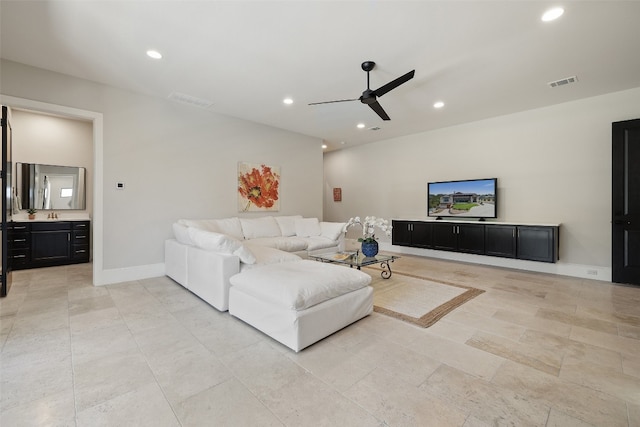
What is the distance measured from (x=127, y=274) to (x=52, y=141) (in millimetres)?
3403

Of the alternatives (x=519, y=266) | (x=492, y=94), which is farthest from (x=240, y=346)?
(x=519, y=266)

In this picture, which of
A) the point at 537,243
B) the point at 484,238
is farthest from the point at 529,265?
the point at 484,238

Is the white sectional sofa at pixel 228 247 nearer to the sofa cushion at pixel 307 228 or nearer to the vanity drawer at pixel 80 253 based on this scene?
the sofa cushion at pixel 307 228

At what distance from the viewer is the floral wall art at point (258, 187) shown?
215 inches

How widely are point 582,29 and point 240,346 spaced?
14.2 feet

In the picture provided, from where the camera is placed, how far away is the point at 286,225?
5738 mm

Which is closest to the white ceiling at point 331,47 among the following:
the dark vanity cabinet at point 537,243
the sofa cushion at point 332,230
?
the dark vanity cabinet at point 537,243

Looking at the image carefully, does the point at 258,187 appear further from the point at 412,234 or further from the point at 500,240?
the point at 500,240

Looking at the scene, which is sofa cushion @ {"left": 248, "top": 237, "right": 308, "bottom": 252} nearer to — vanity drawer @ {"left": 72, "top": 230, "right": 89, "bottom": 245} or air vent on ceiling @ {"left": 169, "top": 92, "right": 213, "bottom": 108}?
air vent on ceiling @ {"left": 169, "top": 92, "right": 213, "bottom": 108}

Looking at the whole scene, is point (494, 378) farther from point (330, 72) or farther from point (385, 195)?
point (385, 195)

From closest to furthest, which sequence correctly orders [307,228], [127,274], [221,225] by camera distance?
[127,274] < [221,225] < [307,228]

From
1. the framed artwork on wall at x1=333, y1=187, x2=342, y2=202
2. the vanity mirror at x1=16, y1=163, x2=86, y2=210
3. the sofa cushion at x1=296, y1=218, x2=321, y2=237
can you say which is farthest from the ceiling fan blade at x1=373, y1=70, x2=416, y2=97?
the vanity mirror at x1=16, y1=163, x2=86, y2=210

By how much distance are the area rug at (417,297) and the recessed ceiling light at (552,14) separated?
9.69ft

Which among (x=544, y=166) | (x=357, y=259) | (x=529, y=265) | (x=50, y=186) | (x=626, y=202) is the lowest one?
(x=529, y=265)
